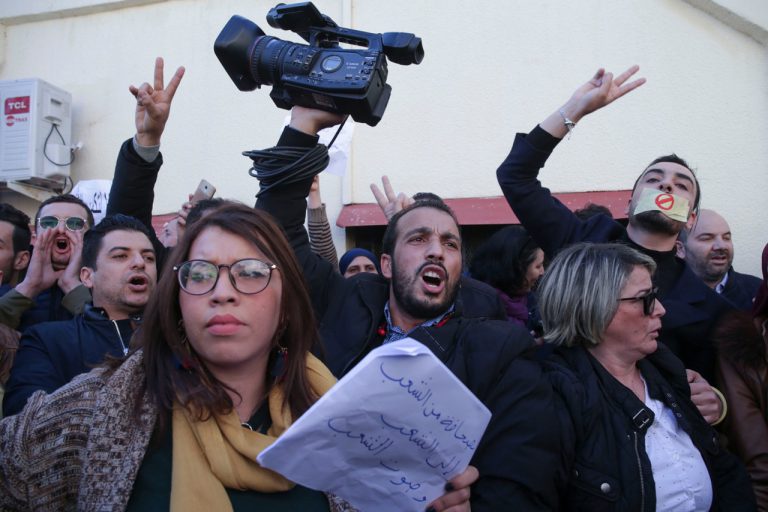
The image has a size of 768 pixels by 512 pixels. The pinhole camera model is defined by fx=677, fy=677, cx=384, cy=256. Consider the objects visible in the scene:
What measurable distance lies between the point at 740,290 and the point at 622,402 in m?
2.04

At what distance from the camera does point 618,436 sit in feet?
6.66

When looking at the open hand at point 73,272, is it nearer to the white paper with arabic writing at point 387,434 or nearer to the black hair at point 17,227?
the black hair at point 17,227

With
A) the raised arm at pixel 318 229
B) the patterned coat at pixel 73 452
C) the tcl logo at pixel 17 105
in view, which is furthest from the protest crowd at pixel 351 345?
the tcl logo at pixel 17 105

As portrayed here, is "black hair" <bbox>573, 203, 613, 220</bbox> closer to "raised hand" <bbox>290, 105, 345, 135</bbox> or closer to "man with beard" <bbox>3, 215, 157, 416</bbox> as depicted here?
A: "raised hand" <bbox>290, 105, 345, 135</bbox>

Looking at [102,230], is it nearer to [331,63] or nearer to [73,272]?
[73,272]

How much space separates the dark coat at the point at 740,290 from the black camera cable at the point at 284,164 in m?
2.44

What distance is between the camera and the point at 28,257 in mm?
3721

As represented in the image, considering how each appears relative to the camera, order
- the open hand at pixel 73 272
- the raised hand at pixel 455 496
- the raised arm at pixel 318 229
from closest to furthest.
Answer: the raised hand at pixel 455 496 → the open hand at pixel 73 272 → the raised arm at pixel 318 229

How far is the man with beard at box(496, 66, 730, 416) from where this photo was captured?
266 centimetres

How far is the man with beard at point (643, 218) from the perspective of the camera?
2664mm

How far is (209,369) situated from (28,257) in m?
2.67

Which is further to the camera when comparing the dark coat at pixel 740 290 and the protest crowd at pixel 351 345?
the dark coat at pixel 740 290

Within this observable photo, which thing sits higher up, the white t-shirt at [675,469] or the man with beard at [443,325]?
the man with beard at [443,325]

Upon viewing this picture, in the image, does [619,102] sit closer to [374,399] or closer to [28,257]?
[28,257]
